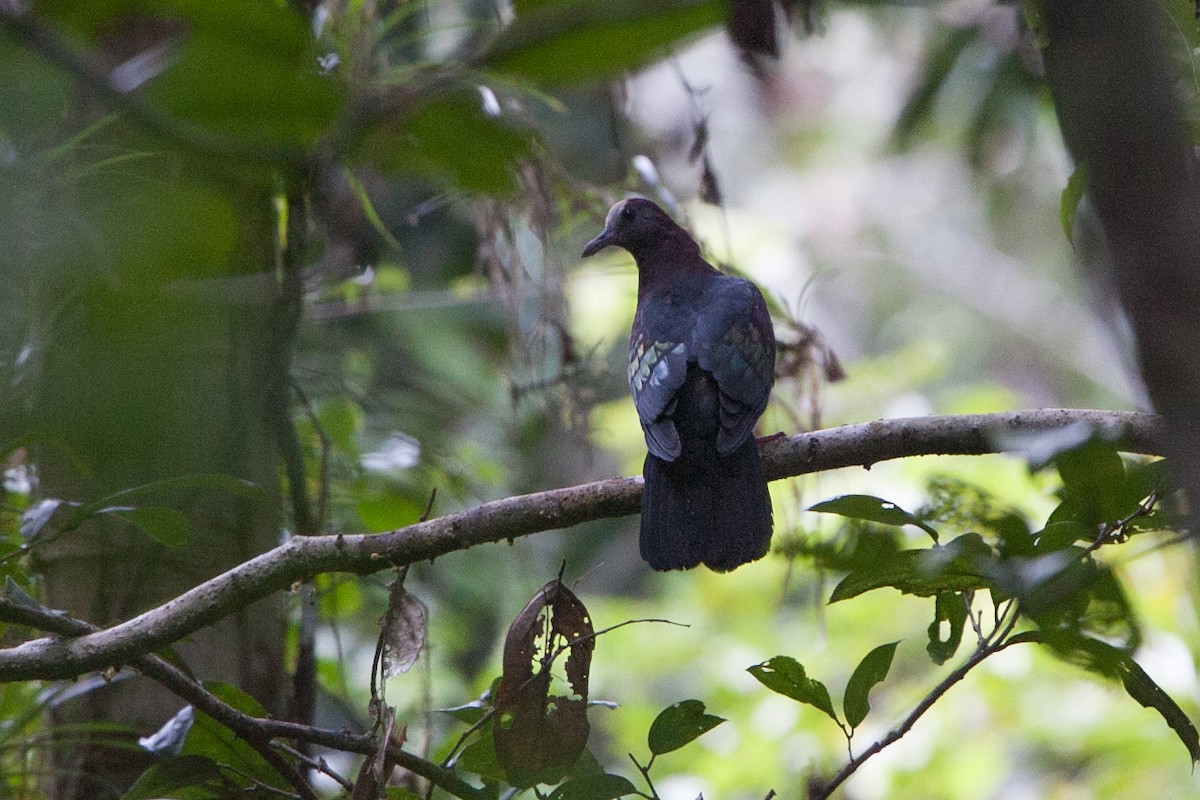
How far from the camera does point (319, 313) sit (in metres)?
4.38

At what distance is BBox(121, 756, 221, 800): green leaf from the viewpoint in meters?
2.08

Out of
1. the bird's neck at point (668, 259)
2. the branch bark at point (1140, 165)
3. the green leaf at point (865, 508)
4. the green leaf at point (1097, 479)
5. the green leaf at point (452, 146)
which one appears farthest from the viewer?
the bird's neck at point (668, 259)

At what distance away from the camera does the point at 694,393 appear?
322 centimetres

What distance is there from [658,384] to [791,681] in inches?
54.3

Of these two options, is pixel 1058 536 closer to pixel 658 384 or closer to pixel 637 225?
pixel 658 384

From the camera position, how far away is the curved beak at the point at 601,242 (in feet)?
13.7

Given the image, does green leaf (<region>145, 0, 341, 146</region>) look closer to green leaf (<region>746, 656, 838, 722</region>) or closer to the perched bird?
green leaf (<region>746, 656, 838, 722</region>)

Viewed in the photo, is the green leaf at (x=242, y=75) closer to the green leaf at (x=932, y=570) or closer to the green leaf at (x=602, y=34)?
the green leaf at (x=602, y=34)

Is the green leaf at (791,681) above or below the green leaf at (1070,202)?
below

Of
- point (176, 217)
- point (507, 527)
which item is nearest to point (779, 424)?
point (507, 527)

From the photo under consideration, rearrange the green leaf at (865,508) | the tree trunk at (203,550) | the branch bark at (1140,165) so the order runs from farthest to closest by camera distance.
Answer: the tree trunk at (203,550)
the green leaf at (865,508)
the branch bark at (1140,165)

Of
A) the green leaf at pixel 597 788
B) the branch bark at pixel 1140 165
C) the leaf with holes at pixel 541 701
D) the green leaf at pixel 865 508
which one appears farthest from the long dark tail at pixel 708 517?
the branch bark at pixel 1140 165

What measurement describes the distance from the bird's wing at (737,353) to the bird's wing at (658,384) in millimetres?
84

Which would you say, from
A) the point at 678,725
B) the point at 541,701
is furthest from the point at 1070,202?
the point at 541,701
